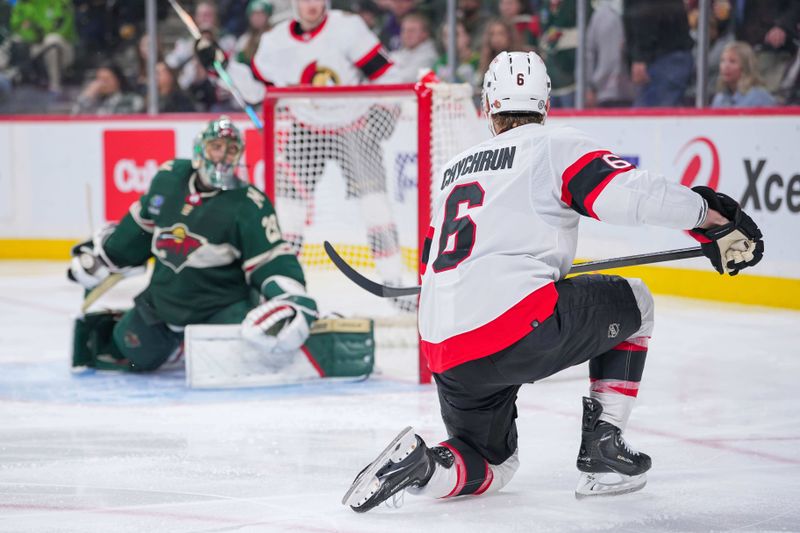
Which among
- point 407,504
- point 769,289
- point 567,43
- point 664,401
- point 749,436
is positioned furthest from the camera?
point 567,43

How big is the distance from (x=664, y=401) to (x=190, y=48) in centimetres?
513

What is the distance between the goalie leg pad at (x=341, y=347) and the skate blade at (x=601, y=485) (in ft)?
5.11

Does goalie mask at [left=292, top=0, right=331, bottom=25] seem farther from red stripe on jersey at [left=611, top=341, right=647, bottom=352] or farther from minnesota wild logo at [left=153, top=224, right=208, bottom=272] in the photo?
red stripe on jersey at [left=611, top=341, right=647, bottom=352]

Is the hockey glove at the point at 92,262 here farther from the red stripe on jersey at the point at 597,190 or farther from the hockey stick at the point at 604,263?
the red stripe on jersey at the point at 597,190

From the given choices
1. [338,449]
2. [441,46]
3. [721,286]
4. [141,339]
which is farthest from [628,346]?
[441,46]

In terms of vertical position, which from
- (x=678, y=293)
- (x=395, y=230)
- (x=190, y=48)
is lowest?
(x=678, y=293)

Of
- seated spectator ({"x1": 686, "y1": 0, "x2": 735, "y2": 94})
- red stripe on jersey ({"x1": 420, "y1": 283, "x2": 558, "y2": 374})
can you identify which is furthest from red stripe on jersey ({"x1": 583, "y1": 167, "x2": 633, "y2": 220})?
seated spectator ({"x1": 686, "y1": 0, "x2": 735, "y2": 94})

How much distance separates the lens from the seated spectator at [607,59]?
6.67m

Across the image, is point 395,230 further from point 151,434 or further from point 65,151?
point 65,151

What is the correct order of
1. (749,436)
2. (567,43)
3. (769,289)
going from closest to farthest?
(749,436), (769,289), (567,43)

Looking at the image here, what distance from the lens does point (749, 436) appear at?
11.1 ft

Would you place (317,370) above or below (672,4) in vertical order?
below

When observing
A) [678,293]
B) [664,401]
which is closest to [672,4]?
[678,293]

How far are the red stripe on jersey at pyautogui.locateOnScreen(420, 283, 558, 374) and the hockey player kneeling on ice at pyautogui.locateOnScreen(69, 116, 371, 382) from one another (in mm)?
1469
